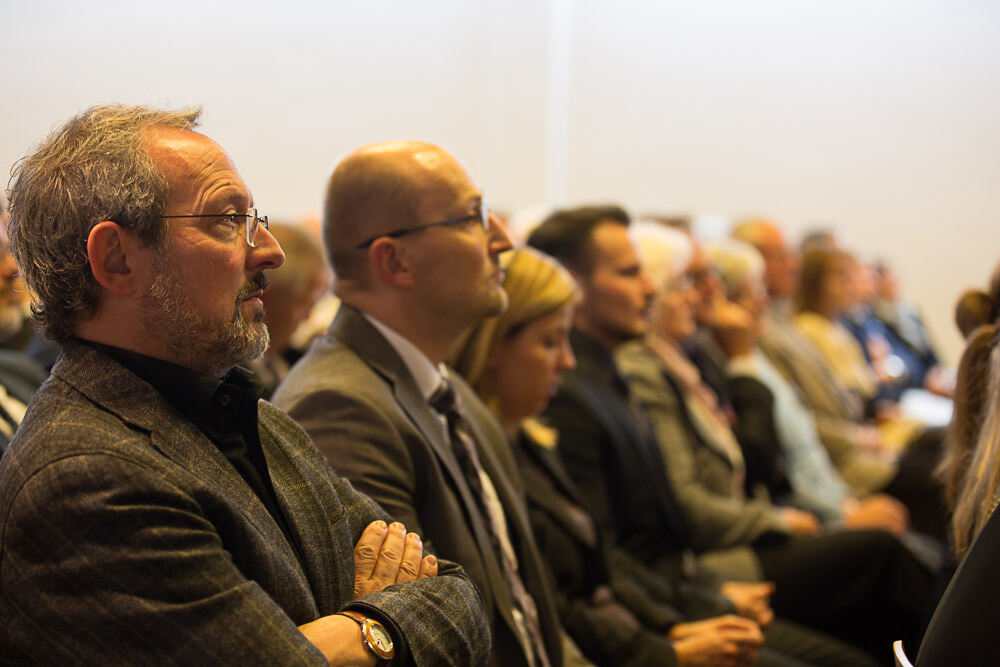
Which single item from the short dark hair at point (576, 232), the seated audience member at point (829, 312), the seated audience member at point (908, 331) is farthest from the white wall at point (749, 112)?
the short dark hair at point (576, 232)

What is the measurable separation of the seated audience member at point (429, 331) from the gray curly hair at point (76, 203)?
1.76 feet

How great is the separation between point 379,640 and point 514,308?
42.5 inches

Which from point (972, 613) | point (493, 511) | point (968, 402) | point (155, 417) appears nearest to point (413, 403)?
point (493, 511)

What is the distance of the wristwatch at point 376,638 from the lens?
→ 41.2 inches

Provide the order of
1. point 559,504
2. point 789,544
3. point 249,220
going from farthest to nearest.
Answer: point 789,544 < point 559,504 < point 249,220

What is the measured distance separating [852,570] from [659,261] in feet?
3.77

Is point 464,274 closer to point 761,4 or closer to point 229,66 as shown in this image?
point 229,66

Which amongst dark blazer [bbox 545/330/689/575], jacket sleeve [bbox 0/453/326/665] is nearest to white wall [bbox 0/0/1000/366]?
dark blazer [bbox 545/330/689/575]

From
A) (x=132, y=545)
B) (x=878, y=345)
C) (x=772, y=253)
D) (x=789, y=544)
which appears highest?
(x=132, y=545)

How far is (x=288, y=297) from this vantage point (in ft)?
8.89

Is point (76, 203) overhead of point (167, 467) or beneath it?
overhead

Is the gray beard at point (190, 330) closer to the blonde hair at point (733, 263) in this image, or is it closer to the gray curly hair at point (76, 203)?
the gray curly hair at point (76, 203)

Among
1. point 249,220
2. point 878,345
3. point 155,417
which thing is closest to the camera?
point 155,417

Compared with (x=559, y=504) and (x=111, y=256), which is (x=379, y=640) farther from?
(x=559, y=504)
